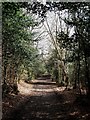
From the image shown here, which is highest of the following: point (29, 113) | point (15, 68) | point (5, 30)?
point (5, 30)

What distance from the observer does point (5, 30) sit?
696 inches

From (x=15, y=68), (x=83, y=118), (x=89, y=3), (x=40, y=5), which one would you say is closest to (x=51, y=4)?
(x=40, y=5)

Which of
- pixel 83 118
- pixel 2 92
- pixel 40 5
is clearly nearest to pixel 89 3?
pixel 40 5

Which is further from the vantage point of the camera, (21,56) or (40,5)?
(21,56)

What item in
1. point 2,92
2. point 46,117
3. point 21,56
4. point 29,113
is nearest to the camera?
point 46,117

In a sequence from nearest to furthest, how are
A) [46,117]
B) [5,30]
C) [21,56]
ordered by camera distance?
[46,117] < [5,30] < [21,56]

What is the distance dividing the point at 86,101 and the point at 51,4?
6.94 meters

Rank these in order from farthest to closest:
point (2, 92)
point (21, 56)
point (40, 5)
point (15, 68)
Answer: point (15, 68) < point (21, 56) < point (2, 92) < point (40, 5)

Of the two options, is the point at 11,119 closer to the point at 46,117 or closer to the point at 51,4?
the point at 46,117

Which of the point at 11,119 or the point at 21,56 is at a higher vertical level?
the point at 21,56

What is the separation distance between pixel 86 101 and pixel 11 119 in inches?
220

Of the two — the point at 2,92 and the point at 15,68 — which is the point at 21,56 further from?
the point at 2,92

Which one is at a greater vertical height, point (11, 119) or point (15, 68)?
point (15, 68)

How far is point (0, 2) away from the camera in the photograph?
12141 millimetres
